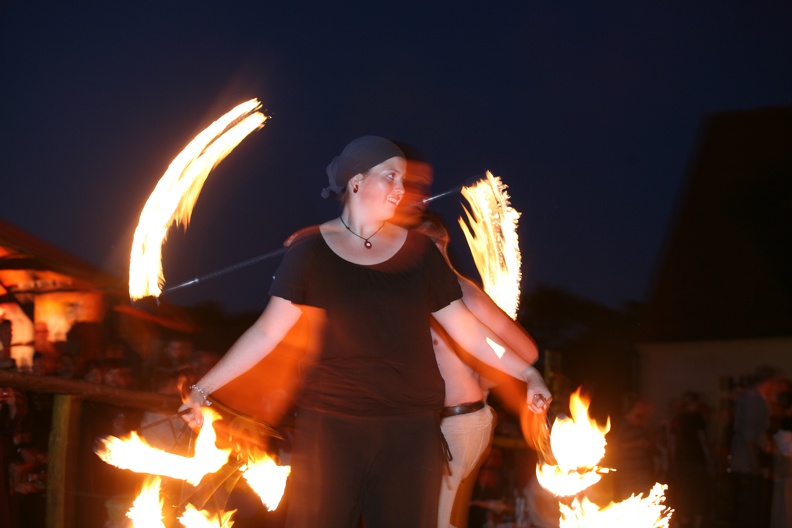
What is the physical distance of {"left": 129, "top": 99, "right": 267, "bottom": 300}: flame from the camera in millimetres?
5504

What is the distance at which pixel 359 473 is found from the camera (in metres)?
3.30

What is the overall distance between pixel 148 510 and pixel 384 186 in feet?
6.19

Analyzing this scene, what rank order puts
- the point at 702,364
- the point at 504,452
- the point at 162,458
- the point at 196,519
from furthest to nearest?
the point at 702,364
the point at 504,452
the point at 196,519
the point at 162,458

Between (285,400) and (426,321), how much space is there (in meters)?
5.02

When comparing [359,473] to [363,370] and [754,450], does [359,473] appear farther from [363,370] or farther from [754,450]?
[754,450]

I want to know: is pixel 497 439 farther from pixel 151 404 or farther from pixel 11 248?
pixel 11 248

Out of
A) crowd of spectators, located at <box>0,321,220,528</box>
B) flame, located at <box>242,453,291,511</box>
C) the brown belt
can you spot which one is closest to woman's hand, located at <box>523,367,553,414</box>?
the brown belt

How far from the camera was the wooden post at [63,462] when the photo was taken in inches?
212

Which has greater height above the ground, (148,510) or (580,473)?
(580,473)

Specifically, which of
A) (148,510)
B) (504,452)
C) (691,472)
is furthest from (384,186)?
(691,472)

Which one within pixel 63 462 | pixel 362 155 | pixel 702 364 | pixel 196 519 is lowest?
pixel 196 519

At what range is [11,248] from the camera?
9.25 m

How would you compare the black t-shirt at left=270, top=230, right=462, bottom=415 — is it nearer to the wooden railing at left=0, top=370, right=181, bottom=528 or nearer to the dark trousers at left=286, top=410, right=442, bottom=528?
the dark trousers at left=286, top=410, right=442, bottom=528

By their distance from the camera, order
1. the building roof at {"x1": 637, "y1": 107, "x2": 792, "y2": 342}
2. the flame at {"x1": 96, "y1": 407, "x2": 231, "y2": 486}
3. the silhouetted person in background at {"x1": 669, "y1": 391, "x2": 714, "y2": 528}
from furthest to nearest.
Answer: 1. the building roof at {"x1": 637, "y1": 107, "x2": 792, "y2": 342}
2. the silhouetted person in background at {"x1": 669, "y1": 391, "x2": 714, "y2": 528}
3. the flame at {"x1": 96, "y1": 407, "x2": 231, "y2": 486}
